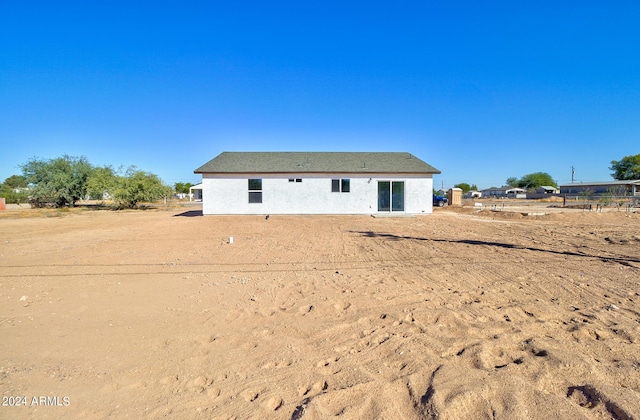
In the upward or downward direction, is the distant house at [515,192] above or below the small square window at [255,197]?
above

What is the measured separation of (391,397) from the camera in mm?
2514

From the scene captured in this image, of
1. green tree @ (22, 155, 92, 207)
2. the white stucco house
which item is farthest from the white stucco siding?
green tree @ (22, 155, 92, 207)

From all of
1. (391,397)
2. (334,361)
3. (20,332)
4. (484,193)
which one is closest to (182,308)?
(20,332)

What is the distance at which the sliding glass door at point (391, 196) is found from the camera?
808 inches

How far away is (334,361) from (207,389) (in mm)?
1143

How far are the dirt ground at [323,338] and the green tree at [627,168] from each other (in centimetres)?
8619

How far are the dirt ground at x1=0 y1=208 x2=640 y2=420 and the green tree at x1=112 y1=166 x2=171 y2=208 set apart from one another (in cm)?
2427

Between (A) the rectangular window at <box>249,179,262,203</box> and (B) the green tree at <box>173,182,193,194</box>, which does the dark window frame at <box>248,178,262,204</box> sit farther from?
(B) the green tree at <box>173,182,193,194</box>

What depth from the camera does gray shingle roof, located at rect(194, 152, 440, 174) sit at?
Result: 782 inches

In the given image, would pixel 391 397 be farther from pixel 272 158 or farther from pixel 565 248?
pixel 272 158

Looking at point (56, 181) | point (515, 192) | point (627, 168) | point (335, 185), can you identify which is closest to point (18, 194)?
point (56, 181)

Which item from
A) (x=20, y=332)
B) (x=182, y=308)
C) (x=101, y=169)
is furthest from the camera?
(x=101, y=169)

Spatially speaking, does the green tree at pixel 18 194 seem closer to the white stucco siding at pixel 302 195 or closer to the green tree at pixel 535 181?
the white stucco siding at pixel 302 195

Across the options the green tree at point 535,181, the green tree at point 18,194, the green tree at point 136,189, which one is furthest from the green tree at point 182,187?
the green tree at point 535,181
